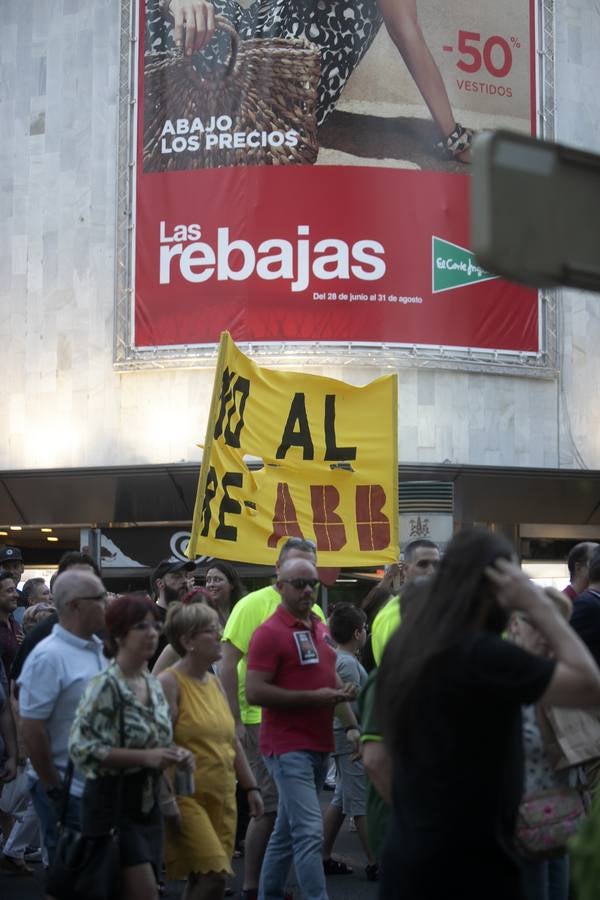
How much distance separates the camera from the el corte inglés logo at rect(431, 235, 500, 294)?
23094 mm

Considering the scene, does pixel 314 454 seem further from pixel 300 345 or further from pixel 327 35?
pixel 327 35

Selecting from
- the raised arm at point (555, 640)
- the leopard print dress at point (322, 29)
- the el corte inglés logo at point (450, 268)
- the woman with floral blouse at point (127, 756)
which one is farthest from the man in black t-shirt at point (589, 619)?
the leopard print dress at point (322, 29)

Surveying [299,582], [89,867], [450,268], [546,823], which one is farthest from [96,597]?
[450,268]

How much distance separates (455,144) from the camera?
23.5m

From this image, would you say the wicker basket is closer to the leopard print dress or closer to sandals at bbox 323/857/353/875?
the leopard print dress

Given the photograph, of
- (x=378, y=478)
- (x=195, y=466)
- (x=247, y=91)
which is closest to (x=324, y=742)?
(x=378, y=478)

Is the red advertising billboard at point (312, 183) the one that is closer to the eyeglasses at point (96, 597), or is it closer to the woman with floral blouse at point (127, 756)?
the eyeglasses at point (96, 597)

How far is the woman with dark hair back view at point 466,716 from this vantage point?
4375 millimetres

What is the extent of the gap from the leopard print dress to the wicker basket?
4.6 inches

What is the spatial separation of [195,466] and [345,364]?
8.89 feet

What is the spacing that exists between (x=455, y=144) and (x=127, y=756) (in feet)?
60.7

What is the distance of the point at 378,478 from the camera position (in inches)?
507

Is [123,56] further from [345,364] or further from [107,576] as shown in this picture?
[107,576]

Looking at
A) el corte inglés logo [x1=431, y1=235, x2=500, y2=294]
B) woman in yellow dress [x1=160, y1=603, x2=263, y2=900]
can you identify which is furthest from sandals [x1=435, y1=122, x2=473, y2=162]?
woman in yellow dress [x1=160, y1=603, x2=263, y2=900]
